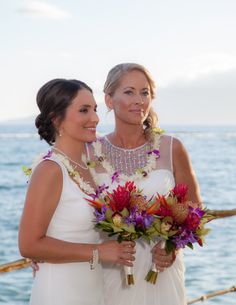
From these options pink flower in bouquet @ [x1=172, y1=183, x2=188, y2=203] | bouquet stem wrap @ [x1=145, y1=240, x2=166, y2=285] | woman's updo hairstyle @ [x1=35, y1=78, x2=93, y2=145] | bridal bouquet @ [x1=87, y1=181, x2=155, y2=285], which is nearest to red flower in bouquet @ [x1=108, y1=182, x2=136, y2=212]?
bridal bouquet @ [x1=87, y1=181, x2=155, y2=285]

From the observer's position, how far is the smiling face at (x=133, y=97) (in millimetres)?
3822

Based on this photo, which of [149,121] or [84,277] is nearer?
[84,277]

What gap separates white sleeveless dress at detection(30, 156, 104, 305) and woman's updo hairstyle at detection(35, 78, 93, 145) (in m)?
0.19

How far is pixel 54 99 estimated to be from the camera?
10.4 ft

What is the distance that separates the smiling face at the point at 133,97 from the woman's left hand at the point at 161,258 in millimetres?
729

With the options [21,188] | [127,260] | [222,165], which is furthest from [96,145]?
[222,165]

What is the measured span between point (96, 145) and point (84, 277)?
1032 millimetres

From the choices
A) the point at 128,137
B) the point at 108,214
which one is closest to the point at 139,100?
the point at 128,137

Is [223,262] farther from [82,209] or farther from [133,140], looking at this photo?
[82,209]

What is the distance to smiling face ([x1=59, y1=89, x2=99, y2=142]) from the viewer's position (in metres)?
3.18

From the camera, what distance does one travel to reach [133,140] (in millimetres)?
4051

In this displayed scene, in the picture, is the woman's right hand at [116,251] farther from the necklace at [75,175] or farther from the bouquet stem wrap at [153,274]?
the bouquet stem wrap at [153,274]

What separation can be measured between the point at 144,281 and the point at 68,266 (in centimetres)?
80

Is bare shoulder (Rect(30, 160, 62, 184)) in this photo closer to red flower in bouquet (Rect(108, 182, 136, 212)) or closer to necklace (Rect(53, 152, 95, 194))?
necklace (Rect(53, 152, 95, 194))
